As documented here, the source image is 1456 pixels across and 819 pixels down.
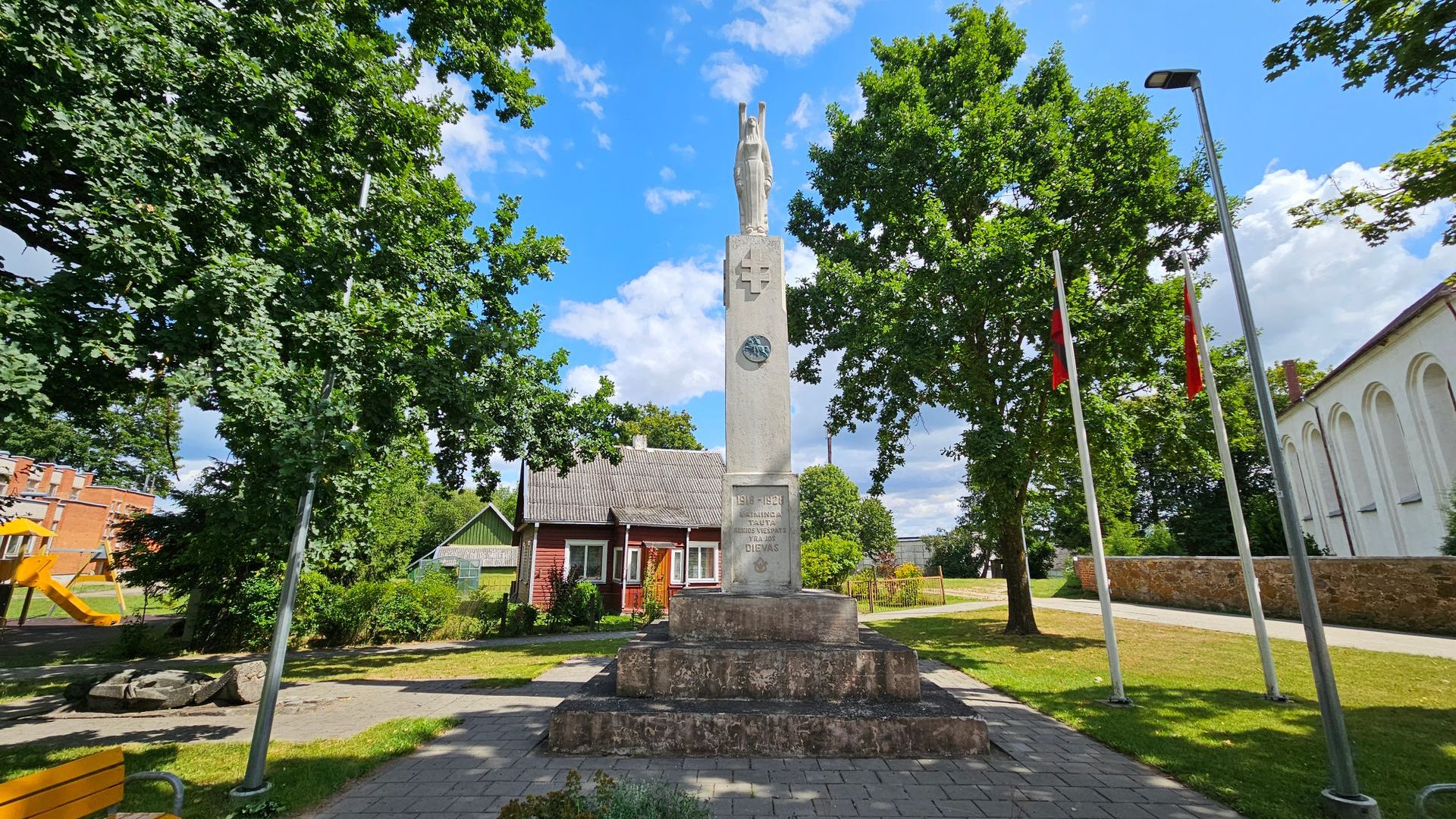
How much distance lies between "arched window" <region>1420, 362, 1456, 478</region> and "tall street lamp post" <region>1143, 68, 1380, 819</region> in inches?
848

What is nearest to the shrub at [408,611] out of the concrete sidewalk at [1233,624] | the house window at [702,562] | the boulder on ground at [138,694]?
the boulder on ground at [138,694]

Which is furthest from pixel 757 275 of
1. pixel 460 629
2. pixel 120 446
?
pixel 120 446

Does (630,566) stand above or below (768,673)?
above

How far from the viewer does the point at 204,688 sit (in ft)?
25.8

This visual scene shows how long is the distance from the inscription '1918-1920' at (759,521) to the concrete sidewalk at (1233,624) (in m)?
11.7

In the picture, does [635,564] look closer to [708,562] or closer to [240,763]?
→ [708,562]

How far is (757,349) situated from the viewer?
788 cm

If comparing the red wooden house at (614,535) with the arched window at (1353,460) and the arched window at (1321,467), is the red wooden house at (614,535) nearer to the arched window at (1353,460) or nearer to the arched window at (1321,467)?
the arched window at (1353,460)

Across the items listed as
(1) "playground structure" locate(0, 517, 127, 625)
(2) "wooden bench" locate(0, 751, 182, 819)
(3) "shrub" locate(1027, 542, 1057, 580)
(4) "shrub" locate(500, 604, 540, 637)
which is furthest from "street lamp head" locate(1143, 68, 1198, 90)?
(3) "shrub" locate(1027, 542, 1057, 580)

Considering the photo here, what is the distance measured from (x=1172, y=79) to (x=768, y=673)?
24.2ft

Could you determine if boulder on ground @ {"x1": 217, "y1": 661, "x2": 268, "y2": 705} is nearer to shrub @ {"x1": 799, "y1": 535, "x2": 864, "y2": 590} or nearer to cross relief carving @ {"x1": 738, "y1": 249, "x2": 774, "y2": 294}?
cross relief carving @ {"x1": 738, "y1": 249, "x2": 774, "y2": 294}

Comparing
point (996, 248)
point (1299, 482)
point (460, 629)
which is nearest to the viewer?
point (996, 248)

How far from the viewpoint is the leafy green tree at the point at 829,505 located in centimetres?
4684

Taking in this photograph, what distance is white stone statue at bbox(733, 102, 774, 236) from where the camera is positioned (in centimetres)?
848
